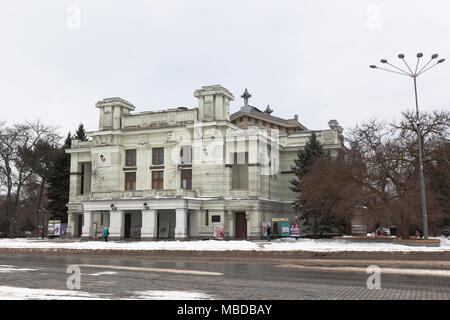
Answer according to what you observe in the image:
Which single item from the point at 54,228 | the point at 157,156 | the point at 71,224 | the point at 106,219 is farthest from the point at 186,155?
the point at 54,228

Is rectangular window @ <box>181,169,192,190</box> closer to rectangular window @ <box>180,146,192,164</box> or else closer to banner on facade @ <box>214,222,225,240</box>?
rectangular window @ <box>180,146,192,164</box>

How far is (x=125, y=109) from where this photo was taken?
188 ft

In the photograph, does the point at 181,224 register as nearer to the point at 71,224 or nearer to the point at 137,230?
the point at 137,230

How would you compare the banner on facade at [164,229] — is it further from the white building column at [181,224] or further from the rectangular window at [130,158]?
the rectangular window at [130,158]

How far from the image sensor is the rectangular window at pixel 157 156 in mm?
53872

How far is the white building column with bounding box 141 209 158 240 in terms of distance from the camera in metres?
47.0

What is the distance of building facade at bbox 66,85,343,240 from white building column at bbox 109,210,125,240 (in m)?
0.11

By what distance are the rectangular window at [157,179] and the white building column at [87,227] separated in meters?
8.11

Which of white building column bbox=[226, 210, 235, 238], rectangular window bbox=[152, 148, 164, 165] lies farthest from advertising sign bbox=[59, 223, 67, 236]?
white building column bbox=[226, 210, 235, 238]

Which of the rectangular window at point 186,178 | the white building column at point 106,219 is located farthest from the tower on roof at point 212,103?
the white building column at point 106,219

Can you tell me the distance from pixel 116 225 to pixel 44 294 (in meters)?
39.3

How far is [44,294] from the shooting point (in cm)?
1095
